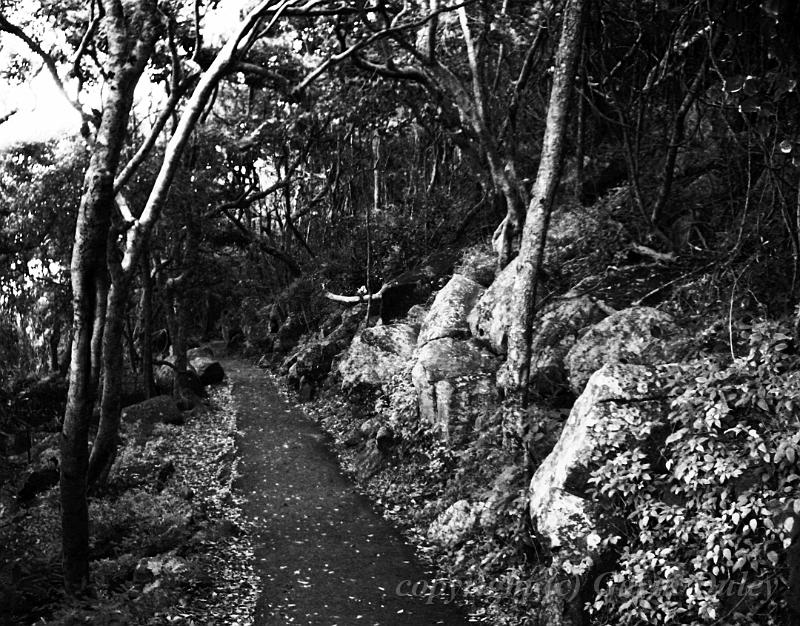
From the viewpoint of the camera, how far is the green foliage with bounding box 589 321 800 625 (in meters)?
5.35

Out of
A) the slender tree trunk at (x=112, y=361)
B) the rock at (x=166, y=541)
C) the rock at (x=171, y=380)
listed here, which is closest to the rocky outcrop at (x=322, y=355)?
the rock at (x=171, y=380)

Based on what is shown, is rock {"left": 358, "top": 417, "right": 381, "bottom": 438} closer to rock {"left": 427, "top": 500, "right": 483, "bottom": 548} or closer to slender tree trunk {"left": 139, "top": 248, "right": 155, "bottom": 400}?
rock {"left": 427, "top": 500, "right": 483, "bottom": 548}

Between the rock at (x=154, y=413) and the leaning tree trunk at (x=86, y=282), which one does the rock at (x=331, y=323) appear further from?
the leaning tree trunk at (x=86, y=282)

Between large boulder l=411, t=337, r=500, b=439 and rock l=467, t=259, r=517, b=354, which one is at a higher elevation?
rock l=467, t=259, r=517, b=354

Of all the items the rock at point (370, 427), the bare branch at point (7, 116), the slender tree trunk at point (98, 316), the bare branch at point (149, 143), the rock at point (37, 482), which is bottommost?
the rock at point (370, 427)

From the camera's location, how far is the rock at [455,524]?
9.17 m

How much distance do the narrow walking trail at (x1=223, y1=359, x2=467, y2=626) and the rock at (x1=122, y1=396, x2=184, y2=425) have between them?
2976 mm

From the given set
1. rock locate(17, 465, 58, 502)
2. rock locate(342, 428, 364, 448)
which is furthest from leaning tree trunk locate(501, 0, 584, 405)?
rock locate(17, 465, 58, 502)

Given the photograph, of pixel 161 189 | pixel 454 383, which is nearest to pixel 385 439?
pixel 454 383

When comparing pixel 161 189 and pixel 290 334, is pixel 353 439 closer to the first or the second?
pixel 161 189

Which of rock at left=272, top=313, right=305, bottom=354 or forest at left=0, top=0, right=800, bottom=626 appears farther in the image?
rock at left=272, top=313, right=305, bottom=354

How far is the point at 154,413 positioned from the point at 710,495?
15.6 meters

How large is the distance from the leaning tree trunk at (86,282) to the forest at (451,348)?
37 mm

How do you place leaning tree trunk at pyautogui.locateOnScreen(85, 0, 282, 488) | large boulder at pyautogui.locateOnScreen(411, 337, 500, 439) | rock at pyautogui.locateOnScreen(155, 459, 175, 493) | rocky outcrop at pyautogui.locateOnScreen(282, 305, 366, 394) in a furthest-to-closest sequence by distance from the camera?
1. rocky outcrop at pyautogui.locateOnScreen(282, 305, 366, 394)
2. rock at pyautogui.locateOnScreen(155, 459, 175, 493)
3. large boulder at pyautogui.locateOnScreen(411, 337, 500, 439)
4. leaning tree trunk at pyautogui.locateOnScreen(85, 0, 282, 488)
